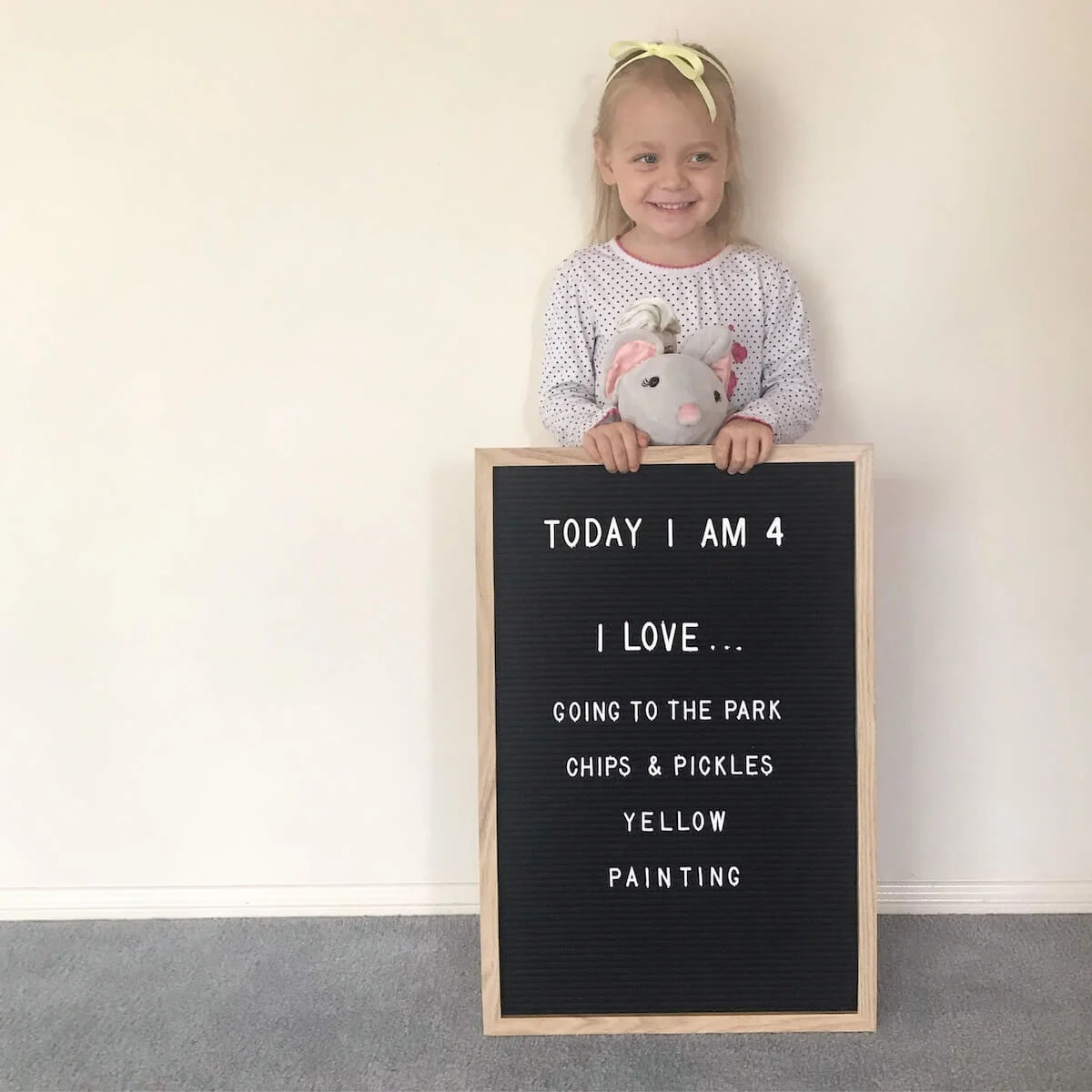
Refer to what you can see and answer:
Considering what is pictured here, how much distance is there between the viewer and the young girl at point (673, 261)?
5.03 ft

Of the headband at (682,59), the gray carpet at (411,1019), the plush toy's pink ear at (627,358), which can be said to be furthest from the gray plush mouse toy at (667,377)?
the gray carpet at (411,1019)

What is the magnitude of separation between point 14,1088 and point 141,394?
994mm

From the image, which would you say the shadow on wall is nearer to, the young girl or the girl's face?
the young girl

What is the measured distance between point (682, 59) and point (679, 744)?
963mm

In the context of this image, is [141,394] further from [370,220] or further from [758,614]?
[758,614]

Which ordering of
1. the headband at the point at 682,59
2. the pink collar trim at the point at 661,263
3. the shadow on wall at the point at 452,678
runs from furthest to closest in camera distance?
the shadow on wall at the point at 452,678 → the pink collar trim at the point at 661,263 → the headband at the point at 682,59

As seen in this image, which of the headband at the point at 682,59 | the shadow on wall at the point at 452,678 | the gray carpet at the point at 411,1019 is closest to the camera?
the gray carpet at the point at 411,1019

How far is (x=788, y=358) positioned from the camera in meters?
1.61

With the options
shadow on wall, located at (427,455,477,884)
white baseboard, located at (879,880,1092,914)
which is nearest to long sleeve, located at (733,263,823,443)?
shadow on wall, located at (427,455,477,884)

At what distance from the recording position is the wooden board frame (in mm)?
1437

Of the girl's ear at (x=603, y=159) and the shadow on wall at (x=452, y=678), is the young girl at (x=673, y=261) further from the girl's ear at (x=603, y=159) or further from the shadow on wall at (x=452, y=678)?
the shadow on wall at (x=452, y=678)

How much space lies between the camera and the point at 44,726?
176 centimetres

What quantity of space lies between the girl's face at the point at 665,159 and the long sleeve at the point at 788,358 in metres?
0.16

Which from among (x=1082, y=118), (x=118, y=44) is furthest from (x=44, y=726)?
(x=1082, y=118)
